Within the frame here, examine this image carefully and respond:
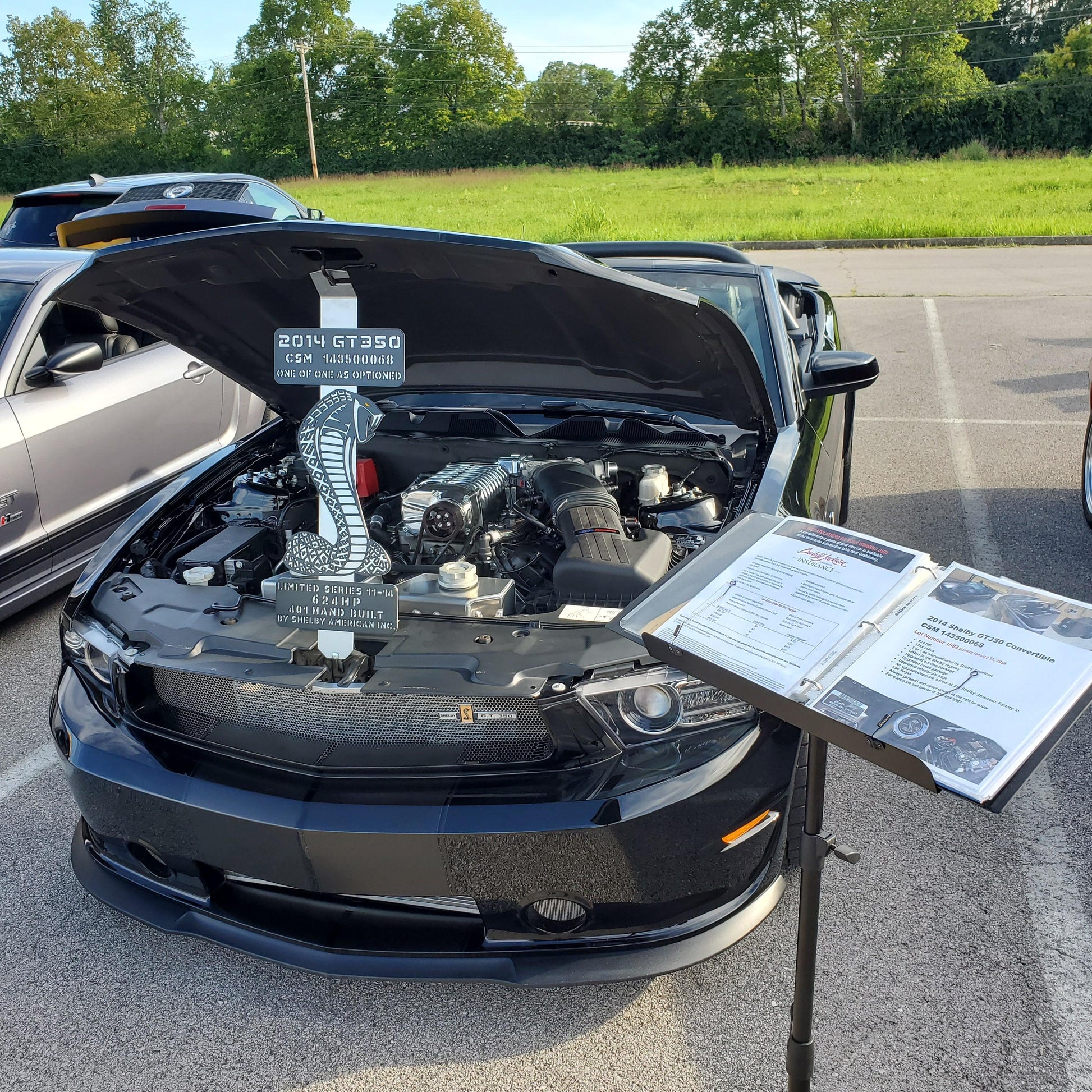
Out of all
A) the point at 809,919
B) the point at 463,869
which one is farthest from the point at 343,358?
the point at 809,919

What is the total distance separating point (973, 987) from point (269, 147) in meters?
66.2

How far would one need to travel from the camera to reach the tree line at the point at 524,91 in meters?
Result: 44.1

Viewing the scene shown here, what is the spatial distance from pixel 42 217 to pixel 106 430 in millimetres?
5045

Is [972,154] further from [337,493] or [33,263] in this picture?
[337,493]

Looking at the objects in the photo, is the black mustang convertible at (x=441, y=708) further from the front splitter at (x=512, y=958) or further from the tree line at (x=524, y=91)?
the tree line at (x=524, y=91)

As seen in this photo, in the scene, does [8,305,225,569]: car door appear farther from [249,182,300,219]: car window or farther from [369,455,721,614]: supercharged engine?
[249,182,300,219]: car window

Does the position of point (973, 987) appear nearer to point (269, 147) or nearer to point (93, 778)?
point (93, 778)

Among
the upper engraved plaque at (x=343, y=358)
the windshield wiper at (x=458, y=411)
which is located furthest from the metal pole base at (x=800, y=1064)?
the windshield wiper at (x=458, y=411)

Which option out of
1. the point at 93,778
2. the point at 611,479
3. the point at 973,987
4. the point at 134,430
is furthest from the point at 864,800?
the point at 134,430

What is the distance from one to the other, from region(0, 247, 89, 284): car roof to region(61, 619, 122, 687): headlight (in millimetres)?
3140

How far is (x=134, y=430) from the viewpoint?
512 cm

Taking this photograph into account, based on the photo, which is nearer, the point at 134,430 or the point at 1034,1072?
the point at 1034,1072

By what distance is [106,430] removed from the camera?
195 inches

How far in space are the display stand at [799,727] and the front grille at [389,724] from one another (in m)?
0.50
